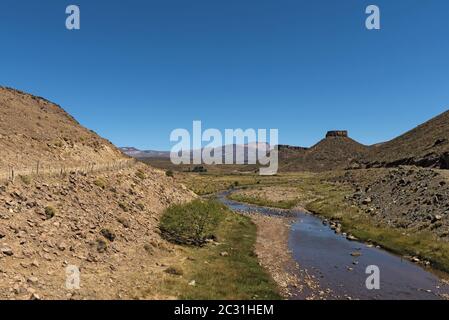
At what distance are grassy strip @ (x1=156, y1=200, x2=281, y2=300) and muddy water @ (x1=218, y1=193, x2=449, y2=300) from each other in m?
5.20

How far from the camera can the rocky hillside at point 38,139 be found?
1729 inches

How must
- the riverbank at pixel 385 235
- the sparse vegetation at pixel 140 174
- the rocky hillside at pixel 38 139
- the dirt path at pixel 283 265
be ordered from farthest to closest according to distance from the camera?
the sparse vegetation at pixel 140 174 < the rocky hillside at pixel 38 139 < the riverbank at pixel 385 235 < the dirt path at pixel 283 265

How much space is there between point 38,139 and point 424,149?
111130 millimetres

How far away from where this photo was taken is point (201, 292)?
87.0ft

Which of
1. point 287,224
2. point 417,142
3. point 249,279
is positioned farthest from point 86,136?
point 417,142

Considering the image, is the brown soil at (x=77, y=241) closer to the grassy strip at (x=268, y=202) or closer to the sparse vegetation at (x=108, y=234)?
the sparse vegetation at (x=108, y=234)

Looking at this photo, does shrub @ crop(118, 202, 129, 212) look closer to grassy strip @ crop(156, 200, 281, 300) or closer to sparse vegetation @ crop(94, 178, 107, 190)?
sparse vegetation @ crop(94, 178, 107, 190)

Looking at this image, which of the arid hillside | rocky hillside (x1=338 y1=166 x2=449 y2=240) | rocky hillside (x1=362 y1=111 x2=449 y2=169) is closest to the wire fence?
the arid hillside

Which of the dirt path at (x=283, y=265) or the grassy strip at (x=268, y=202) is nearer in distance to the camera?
the dirt path at (x=283, y=265)

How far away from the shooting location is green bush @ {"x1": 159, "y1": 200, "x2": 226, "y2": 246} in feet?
141

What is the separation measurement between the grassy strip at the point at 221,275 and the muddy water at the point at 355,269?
17.1 feet

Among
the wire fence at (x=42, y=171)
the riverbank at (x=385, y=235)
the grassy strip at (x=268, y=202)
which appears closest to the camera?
the wire fence at (x=42, y=171)
